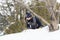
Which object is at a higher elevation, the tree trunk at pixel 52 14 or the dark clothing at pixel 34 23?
the tree trunk at pixel 52 14

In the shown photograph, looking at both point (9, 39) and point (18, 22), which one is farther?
point (18, 22)

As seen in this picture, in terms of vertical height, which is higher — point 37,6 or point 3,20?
point 37,6

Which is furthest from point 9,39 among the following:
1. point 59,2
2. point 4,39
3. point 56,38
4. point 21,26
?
point 59,2

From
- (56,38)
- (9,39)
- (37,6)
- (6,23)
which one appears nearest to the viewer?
(56,38)

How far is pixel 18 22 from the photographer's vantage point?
4367 millimetres

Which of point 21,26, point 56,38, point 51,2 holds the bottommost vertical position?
point 21,26

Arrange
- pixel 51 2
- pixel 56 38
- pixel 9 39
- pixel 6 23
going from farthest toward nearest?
pixel 6 23 < pixel 51 2 < pixel 9 39 < pixel 56 38

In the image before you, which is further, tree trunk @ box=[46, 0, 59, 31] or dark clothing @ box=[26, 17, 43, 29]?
dark clothing @ box=[26, 17, 43, 29]

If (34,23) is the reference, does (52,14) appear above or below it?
above

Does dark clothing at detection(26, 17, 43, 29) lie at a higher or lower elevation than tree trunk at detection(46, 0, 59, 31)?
lower

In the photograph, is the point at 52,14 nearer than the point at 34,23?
Yes

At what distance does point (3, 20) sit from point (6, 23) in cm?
15

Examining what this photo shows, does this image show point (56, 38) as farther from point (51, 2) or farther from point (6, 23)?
point (6, 23)

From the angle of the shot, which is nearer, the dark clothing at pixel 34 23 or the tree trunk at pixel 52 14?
the tree trunk at pixel 52 14
